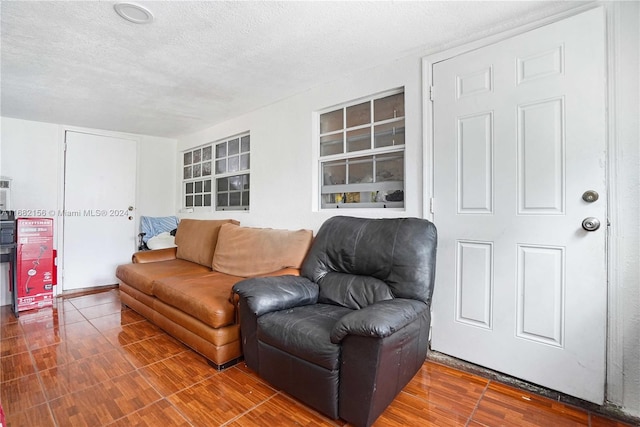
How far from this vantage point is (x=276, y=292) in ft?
6.37

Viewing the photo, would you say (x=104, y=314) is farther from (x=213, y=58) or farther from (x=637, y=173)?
(x=637, y=173)

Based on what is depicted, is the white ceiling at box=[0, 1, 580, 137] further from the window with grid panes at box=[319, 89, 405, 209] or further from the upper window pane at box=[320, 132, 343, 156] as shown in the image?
the upper window pane at box=[320, 132, 343, 156]

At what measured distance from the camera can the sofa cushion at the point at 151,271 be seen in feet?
9.27

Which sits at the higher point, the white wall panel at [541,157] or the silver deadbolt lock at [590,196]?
the white wall panel at [541,157]

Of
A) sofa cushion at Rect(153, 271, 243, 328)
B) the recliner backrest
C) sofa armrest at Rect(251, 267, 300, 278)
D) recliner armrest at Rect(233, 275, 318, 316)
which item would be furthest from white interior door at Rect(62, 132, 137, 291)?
the recliner backrest

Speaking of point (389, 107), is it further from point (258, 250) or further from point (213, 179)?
point (213, 179)

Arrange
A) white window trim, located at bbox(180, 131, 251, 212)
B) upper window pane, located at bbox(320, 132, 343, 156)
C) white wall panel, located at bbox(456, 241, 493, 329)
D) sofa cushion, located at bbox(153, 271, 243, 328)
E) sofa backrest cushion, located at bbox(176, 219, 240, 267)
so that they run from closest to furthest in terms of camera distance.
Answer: white wall panel, located at bbox(456, 241, 493, 329) < sofa cushion, located at bbox(153, 271, 243, 328) < upper window pane, located at bbox(320, 132, 343, 156) < sofa backrest cushion, located at bbox(176, 219, 240, 267) < white window trim, located at bbox(180, 131, 251, 212)

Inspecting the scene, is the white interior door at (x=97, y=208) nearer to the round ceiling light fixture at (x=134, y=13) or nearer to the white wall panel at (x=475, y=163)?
the round ceiling light fixture at (x=134, y=13)

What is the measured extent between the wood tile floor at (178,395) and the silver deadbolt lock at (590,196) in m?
1.13

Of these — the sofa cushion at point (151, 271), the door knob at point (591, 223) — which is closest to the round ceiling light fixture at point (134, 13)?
the sofa cushion at point (151, 271)

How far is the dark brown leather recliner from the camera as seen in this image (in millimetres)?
1409

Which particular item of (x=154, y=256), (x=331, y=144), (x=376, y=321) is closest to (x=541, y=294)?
(x=376, y=321)

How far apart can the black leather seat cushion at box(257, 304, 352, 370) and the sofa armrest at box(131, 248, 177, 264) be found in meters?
2.34

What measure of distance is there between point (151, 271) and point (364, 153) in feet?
7.89
